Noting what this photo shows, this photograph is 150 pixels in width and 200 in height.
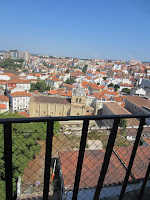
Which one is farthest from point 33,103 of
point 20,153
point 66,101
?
point 20,153

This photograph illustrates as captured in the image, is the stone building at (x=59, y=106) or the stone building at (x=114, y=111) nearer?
the stone building at (x=114, y=111)

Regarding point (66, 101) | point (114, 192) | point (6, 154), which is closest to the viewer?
point (6, 154)

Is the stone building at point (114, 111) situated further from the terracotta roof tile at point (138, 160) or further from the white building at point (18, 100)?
the white building at point (18, 100)

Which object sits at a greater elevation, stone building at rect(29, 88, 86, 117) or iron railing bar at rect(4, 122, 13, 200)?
iron railing bar at rect(4, 122, 13, 200)

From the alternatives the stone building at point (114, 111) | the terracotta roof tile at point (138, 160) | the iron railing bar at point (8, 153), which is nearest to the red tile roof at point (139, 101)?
the stone building at point (114, 111)

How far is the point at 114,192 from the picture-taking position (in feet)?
19.5

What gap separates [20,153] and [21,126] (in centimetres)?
224

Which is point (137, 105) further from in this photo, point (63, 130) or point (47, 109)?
point (47, 109)

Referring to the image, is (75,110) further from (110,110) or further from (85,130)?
(85,130)

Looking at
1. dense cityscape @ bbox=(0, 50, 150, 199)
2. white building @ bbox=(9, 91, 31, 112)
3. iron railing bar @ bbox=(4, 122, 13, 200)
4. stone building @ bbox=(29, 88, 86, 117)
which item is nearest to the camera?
iron railing bar @ bbox=(4, 122, 13, 200)

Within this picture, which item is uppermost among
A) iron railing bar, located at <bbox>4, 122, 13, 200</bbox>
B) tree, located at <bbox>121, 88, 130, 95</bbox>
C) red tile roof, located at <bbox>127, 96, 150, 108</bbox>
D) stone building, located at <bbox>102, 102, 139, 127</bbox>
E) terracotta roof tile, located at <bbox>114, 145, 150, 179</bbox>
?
iron railing bar, located at <bbox>4, 122, 13, 200</bbox>

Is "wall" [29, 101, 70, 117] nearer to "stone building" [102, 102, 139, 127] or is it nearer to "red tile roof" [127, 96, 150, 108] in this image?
"stone building" [102, 102, 139, 127]

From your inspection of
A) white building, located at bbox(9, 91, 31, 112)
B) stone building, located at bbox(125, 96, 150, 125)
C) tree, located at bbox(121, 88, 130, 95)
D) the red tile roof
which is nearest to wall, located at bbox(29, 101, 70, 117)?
white building, located at bbox(9, 91, 31, 112)

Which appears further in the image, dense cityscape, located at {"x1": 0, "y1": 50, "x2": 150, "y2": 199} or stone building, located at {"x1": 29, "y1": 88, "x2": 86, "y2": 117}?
stone building, located at {"x1": 29, "y1": 88, "x2": 86, "y2": 117}
